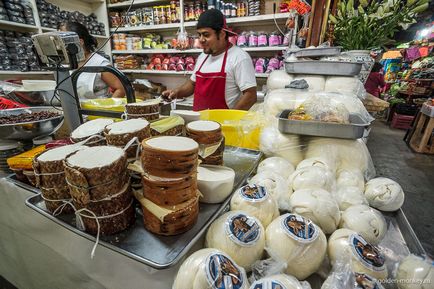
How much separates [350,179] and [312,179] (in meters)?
0.19

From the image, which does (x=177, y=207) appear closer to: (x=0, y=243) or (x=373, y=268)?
(x=373, y=268)

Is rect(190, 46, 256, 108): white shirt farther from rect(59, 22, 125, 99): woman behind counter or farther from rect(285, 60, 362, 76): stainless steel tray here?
rect(59, 22, 125, 99): woman behind counter

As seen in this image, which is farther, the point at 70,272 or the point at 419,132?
the point at 419,132

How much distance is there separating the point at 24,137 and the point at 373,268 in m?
1.32

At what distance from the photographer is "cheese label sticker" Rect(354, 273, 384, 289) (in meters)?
0.44

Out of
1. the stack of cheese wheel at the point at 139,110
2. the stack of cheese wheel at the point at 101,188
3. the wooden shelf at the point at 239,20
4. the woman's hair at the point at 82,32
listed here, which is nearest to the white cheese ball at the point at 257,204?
the stack of cheese wheel at the point at 101,188

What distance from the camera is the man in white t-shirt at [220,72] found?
1.96m

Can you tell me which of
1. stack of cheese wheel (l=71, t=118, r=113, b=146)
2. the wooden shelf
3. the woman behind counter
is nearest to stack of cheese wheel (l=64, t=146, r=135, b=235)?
stack of cheese wheel (l=71, t=118, r=113, b=146)

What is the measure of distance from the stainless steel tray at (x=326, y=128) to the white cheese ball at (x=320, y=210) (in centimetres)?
33

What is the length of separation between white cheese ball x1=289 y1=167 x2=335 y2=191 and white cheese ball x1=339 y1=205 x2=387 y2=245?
12 centimetres

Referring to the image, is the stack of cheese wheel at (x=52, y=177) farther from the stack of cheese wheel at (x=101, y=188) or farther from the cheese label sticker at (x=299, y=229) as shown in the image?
the cheese label sticker at (x=299, y=229)

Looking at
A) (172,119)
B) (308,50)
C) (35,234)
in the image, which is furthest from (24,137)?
(308,50)

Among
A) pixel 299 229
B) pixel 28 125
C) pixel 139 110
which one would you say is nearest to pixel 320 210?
pixel 299 229

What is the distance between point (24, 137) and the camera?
96 centimetres
